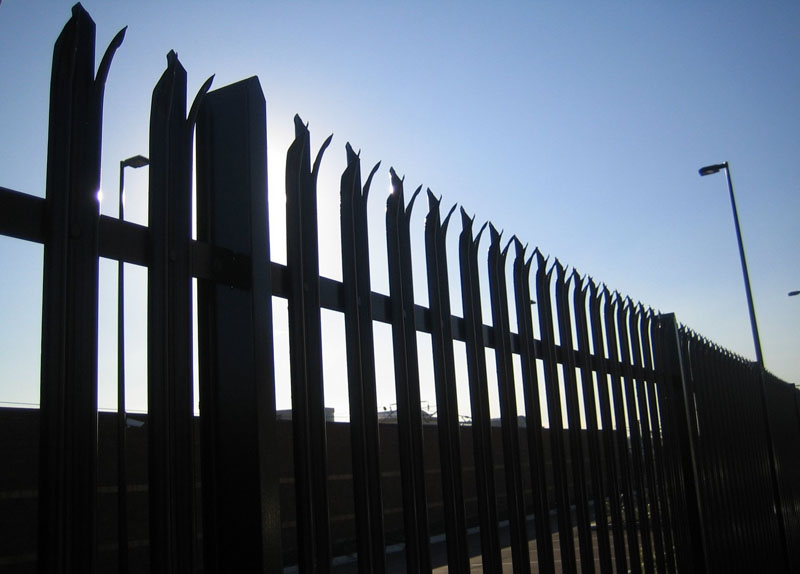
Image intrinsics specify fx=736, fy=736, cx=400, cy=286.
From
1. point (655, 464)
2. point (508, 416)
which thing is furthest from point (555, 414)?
point (655, 464)

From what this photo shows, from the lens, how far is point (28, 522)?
17750mm

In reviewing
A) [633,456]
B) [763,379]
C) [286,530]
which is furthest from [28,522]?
[633,456]

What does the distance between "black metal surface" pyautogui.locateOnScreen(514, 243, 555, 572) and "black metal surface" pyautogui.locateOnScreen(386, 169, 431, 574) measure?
747 millimetres

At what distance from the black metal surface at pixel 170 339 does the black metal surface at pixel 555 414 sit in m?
1.77

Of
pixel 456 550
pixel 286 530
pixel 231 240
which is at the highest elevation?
pixel 231 240

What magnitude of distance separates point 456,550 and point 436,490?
25069 mm

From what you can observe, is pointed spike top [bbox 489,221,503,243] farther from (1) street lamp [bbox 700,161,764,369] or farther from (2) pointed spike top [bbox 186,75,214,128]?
(1) street lamp [bbox 700,161,764,369]

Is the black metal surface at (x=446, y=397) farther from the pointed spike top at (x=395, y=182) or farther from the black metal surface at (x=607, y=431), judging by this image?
the black metal surface at (x=607, y=431)

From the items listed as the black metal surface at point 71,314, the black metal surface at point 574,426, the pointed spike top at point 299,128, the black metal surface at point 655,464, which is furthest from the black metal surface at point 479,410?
the black metal surface at point 655,464

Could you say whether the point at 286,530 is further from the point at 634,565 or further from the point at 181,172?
the point at 181,172

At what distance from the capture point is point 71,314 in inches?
45.1

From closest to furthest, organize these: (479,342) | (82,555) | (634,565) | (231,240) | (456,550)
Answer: (82,555), (231,240), (456,550), (479,342), (634,565)

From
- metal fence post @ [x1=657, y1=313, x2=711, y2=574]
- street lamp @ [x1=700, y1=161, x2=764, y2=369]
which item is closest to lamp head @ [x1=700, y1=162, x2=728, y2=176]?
street lamp @ [x1=700, y1=161, x2=764, y2=369]

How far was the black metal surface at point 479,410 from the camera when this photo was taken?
7.41ft
